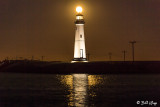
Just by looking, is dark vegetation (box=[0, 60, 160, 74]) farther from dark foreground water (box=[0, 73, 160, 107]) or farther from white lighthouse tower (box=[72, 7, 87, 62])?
dark foreground water (box=[0, 73, 160, 107])

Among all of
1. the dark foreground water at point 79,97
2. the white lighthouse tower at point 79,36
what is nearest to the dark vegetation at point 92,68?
the white lighthouse tower at point 79,36

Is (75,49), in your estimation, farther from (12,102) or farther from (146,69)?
(12,102)

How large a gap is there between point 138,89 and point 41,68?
47.6 metres

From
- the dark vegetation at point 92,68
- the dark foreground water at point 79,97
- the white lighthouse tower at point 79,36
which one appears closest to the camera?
the dark foreground water at point 79,97

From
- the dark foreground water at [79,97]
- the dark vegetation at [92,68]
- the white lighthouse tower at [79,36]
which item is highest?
the white lighthouse tower at [79,36]

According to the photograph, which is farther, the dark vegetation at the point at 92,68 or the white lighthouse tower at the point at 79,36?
the dark vegetation at the point at 92,68

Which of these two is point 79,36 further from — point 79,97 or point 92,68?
point 79,97

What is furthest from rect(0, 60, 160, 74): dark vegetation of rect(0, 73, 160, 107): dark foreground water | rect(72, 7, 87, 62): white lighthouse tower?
rect(0, 73, 160, 107): dark foreground water

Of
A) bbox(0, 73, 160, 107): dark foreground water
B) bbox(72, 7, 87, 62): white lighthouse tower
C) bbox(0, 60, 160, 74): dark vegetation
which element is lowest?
bbox(0, 73, 160, 107): dark foreground water

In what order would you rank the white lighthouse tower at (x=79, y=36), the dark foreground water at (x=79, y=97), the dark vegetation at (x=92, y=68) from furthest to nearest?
the dark vegetation at (x=92, y=68) < the white lighthouse tower at (x=79, y=36) < the dark foreground water at (x=79, y=97)

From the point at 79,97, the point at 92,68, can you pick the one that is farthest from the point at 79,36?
the point at 79,97

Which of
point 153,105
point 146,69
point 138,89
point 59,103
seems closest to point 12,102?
point 59,103

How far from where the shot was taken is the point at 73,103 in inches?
1799

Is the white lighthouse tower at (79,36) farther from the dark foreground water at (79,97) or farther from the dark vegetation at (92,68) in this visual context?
the dark foreground water at (79,97)
